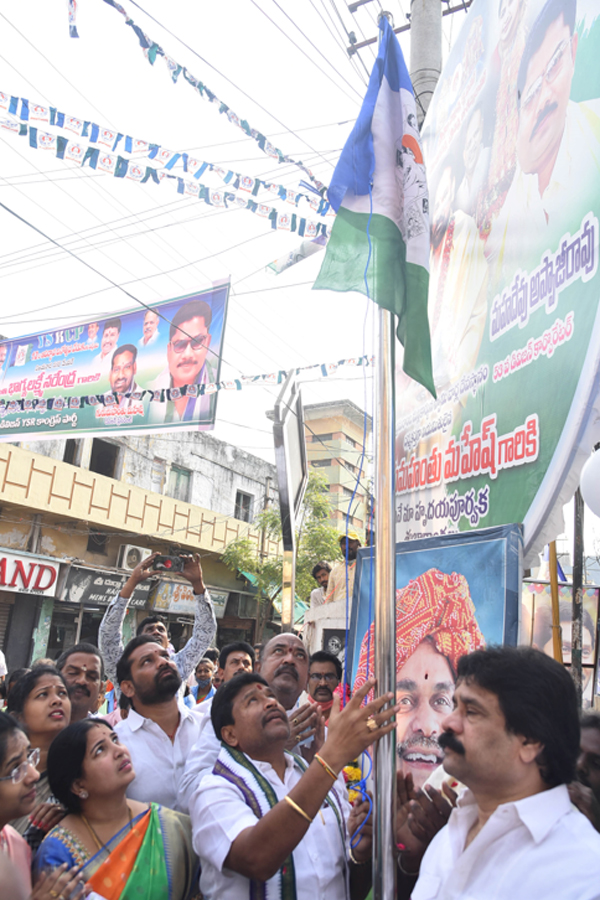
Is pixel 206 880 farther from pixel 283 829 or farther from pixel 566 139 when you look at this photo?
pixel 566 139

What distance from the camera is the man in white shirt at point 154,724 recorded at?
9.02 ft

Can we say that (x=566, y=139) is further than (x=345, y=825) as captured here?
Yes

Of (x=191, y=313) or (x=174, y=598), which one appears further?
(x=174, y=598)

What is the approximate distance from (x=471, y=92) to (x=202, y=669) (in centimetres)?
597

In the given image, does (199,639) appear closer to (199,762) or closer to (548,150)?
(199,762)

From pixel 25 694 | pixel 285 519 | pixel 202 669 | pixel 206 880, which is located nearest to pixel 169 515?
pixel 202 669

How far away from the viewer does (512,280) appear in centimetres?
308

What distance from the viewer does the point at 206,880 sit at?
2.01 m

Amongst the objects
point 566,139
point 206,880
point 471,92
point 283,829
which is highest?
point 471,92

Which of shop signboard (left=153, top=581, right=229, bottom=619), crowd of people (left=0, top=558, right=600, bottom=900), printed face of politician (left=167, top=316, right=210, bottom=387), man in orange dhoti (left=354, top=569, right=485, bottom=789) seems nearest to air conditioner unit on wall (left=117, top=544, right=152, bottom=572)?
shop signboard (left=153, top=581, right=229, bottom=619)

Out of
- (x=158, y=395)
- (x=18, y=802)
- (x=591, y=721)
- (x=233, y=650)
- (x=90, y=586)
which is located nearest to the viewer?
(x=18, y=802)

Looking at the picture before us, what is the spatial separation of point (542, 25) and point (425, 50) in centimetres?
260

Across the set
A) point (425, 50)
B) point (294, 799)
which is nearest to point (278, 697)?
point (294, 799)

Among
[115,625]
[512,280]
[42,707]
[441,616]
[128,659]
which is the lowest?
[42,707]
